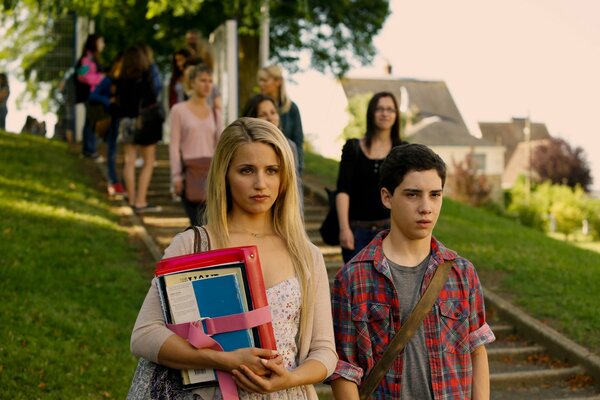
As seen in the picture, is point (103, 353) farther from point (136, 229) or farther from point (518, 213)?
point (518, 213)

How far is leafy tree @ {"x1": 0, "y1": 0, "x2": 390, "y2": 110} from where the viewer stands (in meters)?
21.2

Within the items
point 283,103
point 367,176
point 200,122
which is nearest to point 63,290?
point 200,122

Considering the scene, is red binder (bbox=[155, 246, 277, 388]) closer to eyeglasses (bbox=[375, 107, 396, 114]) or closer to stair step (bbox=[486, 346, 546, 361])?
eyeglasses (bbox=[375, 107, 396, 114])

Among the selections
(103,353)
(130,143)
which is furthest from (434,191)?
(130,143)

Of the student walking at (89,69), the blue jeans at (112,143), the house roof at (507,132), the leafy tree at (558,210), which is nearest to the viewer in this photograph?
the blue jeans at (112,143)

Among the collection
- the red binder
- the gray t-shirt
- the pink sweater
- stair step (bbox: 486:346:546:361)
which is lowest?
stair step (bbox: 486:346:546:361)

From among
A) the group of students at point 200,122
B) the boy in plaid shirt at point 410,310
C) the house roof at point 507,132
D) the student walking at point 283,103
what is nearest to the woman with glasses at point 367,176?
the group of students at point 200,122

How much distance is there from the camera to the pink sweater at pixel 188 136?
8.86 metres

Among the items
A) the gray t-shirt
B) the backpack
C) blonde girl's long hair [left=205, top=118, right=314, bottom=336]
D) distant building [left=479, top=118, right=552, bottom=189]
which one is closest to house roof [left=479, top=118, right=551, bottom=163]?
distant building [left=479, top=118, right=552, bottom=189]

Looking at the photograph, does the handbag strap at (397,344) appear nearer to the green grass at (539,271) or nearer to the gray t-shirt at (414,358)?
the gray t-shirt at (414,358)

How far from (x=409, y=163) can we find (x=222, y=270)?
114 cm

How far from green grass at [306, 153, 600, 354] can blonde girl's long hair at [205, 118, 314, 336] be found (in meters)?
5.92

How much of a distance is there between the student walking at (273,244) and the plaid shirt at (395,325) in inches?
13.9

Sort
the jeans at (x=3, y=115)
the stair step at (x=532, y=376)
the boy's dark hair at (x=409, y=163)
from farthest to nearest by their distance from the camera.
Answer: the jeans at (x=3, y=115)
the stair step at (x=532, y=376)
the boy's dark hair at (x=409, y=163)
